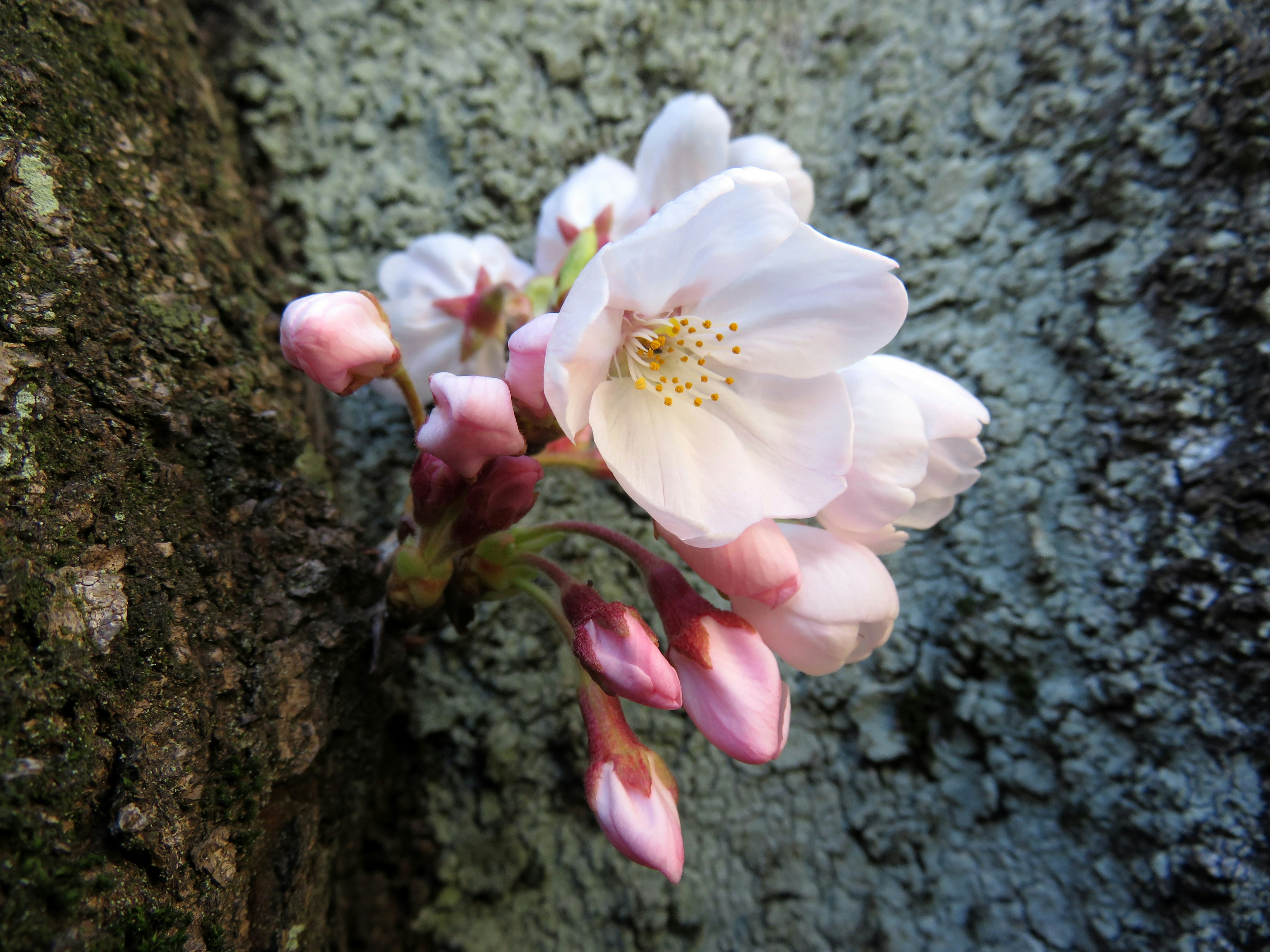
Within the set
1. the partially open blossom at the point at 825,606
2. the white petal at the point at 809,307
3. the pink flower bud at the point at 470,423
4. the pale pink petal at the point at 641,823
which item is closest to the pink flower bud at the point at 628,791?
the pale pink petal at the point at 641,823

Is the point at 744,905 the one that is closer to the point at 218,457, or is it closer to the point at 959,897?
the point at 959,897

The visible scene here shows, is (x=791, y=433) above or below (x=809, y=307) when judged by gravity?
below

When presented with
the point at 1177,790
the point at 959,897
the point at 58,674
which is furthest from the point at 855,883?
the point at 58,674

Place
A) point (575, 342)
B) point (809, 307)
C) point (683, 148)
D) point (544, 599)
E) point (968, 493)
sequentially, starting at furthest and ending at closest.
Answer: point (968, 493)
point (683, 148)
point (544, 599)
point (809, 307)
point (575, 342)

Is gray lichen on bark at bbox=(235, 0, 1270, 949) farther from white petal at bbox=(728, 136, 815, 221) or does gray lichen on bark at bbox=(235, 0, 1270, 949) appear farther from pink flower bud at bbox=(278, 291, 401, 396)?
pink flower bud at bbox=(278, 291, 401, 396)

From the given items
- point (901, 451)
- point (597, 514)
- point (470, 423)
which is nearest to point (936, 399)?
point (901, 451)

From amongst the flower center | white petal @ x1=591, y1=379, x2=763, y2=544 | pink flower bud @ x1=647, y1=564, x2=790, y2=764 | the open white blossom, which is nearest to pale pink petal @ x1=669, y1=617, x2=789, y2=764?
pink flower bud @ x1=647, y1=564, x2=790, y2=764

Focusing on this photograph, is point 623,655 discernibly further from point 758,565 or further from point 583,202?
point 583,202
